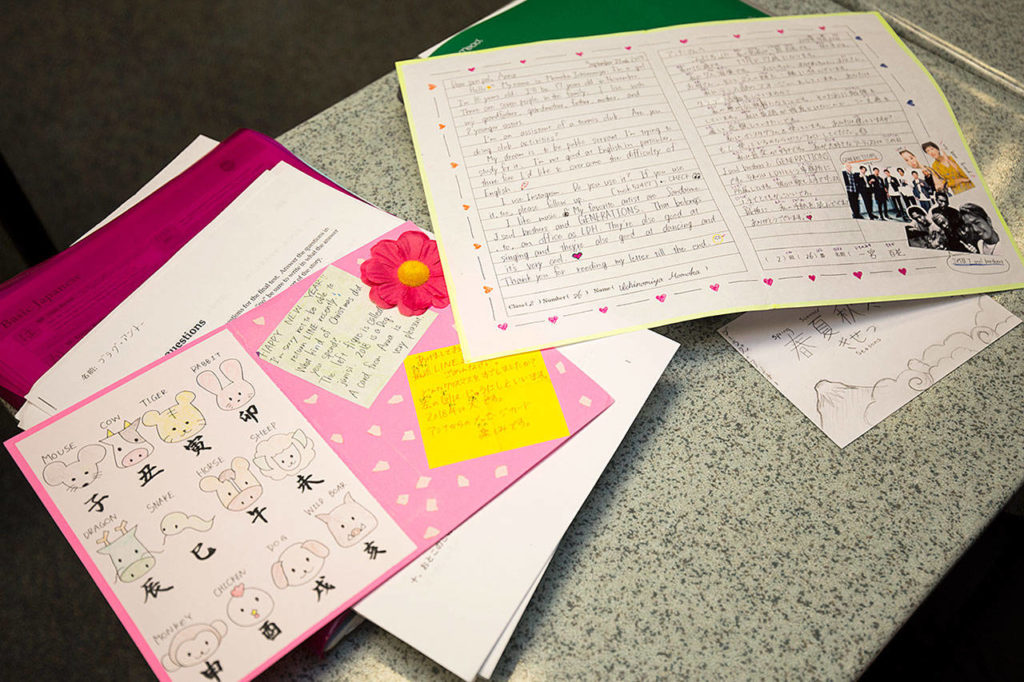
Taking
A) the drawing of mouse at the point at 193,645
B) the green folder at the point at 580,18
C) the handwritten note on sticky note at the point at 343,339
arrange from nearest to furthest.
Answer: the drawing of mouse at the point at 193,645 < the handwritten note on sticky note at the point at 343,339 < the green folder at the point at 580,18

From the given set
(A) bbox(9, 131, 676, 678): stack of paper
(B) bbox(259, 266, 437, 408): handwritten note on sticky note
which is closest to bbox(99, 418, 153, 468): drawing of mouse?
(A) bbox(9, 131, 676, 678): stack of paper

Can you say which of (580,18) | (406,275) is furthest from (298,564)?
(580,18)

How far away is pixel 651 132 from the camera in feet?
2.31

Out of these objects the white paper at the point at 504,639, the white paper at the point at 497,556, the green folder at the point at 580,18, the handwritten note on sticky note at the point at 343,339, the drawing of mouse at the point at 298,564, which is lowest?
the white paper at the point at 504,639

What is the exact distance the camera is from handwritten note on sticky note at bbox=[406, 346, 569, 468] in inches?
21.8

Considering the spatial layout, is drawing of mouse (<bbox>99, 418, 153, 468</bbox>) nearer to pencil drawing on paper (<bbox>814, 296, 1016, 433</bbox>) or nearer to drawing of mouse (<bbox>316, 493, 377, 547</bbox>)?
drawing of mouse (<bbox>316, 493, 377, 547</bbox>)

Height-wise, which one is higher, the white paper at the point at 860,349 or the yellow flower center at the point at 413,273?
the yellow flower center at the point at 413,273

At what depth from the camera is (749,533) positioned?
55cm

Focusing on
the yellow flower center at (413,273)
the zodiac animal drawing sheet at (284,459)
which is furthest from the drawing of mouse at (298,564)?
the yellow flower center at (413,273)

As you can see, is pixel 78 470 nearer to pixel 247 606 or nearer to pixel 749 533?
pixel 247 606

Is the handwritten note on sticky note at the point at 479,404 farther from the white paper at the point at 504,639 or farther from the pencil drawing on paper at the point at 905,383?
the pencil drawing on paper at the point at 905,383

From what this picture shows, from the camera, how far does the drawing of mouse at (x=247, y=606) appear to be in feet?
1.59

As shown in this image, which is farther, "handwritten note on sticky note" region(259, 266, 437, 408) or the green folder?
the green folder

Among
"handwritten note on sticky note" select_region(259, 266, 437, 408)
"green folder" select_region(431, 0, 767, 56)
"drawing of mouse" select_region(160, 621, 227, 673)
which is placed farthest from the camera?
"green folder" select_region(431, 0, 767, 56)
